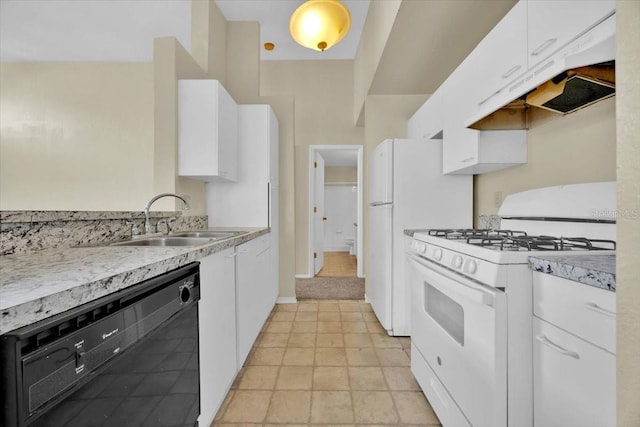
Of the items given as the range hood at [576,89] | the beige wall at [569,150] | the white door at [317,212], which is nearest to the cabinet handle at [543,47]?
the range hood at [576,89]

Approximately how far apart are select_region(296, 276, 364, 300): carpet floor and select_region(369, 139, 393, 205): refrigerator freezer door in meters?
1.33

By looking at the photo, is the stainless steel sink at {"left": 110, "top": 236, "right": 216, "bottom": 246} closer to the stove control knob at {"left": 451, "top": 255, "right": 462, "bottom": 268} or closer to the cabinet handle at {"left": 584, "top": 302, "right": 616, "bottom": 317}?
the stove control knob at {"left": 451, "top": 255, "right": 462, "bottom": 268}

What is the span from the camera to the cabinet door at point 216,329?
1239 mm

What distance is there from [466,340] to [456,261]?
0.31 m

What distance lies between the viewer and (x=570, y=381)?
0.78 meters

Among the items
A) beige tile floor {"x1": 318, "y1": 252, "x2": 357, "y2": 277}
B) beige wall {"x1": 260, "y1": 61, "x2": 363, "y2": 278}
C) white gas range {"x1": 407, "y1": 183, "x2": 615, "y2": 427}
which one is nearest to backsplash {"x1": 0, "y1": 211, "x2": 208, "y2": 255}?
white gas range {"x1": 407, "y1": 183, "x2": 615, "y2": 427}

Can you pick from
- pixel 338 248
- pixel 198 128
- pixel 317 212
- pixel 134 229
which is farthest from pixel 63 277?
pixel 338 248

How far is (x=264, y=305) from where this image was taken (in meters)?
2.46

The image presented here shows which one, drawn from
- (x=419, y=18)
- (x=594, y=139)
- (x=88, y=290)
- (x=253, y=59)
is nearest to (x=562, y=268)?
(x=594, y=139)

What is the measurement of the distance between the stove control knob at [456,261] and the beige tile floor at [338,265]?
335 cm

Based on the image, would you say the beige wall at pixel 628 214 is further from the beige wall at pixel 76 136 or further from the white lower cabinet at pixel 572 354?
the beige wall at pixel 76 136

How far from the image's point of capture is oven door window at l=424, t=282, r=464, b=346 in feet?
3.94

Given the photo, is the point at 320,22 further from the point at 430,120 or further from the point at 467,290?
the point at 467,290

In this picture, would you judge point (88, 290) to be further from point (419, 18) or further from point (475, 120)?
point (419, 18)
